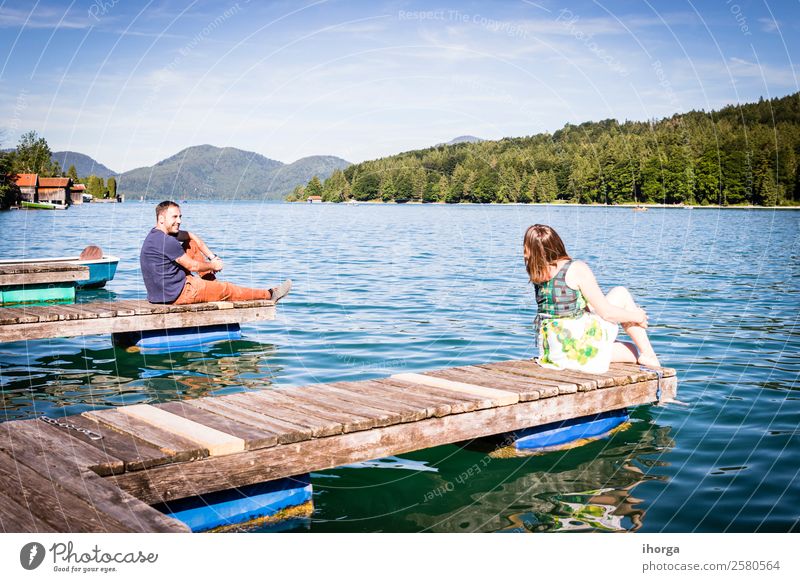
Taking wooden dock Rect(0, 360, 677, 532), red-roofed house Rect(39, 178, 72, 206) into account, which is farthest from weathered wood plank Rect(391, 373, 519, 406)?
red-roofed house Rect(39, 178, 72, 206)

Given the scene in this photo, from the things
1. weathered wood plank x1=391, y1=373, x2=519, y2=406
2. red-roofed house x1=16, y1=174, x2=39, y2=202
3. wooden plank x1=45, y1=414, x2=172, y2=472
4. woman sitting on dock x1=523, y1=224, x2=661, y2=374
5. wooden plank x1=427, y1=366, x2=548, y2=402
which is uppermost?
red-roofed house x1=16, y1=174, x2=39, y2=202

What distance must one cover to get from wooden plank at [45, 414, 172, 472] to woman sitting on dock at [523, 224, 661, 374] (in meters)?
4.60

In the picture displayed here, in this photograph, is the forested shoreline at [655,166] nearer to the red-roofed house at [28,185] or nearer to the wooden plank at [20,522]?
the wooden plank at [20,522]

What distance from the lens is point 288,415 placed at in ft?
23.4

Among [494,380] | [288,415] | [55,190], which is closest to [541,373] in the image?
[494,380]

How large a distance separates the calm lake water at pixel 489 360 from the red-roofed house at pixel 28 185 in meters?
93.4

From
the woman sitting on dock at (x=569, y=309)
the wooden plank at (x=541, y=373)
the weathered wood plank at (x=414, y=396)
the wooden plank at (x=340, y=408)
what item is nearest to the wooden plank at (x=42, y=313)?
the wooden plank at (x=340, y=408)

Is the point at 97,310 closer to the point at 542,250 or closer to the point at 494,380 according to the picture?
the point at 494,380

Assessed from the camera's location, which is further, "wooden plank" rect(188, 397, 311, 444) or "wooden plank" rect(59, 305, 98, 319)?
"wooden plank" rect(59, 305, 98, 319)

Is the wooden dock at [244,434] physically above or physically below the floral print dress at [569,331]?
below

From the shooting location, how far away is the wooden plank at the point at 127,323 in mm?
12391

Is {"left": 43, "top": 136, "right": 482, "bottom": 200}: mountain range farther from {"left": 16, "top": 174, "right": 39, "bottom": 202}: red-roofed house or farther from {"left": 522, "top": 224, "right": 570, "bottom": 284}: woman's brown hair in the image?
{"left": 16, "top": 174, "right": 39, "bottom": 202}: red-roofed house

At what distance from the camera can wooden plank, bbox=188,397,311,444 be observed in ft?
21.5

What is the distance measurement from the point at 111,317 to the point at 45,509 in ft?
27.5
